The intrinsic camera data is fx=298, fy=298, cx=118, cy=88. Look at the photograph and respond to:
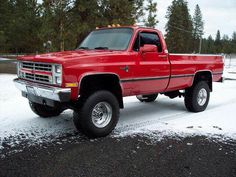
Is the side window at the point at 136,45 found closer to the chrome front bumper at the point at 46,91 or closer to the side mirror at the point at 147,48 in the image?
the side mirror at the point at 147,48

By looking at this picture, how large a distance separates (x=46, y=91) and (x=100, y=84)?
1.10 m

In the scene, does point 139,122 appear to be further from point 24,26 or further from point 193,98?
point 24,26

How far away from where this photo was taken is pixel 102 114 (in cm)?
582

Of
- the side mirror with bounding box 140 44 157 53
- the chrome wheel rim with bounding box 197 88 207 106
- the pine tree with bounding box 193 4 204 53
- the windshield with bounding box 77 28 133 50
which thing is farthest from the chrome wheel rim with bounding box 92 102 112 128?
the pine tree with bounding box 193 4 204 53

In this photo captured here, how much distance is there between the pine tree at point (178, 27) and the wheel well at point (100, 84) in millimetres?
69259

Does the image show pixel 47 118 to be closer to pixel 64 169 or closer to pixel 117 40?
pixel 117 40

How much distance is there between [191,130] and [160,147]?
1.35 metres

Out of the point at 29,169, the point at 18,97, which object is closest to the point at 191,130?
the point at 29,169

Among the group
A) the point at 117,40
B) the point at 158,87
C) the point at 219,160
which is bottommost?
the point at 219,160

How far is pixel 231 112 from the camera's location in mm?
7945

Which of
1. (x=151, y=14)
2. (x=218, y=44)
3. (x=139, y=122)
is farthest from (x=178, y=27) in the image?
(x=218, y=44)

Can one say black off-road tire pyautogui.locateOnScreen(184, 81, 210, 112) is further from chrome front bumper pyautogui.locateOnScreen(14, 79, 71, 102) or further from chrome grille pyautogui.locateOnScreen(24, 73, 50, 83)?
chrome grille pyautogui.locateOnScreen(24, 73, 50, 83)

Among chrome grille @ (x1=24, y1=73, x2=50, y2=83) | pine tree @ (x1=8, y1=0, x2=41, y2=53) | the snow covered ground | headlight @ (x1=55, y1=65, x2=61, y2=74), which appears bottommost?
the snow covered ground

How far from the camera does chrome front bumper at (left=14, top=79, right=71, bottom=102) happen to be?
16.5ft
